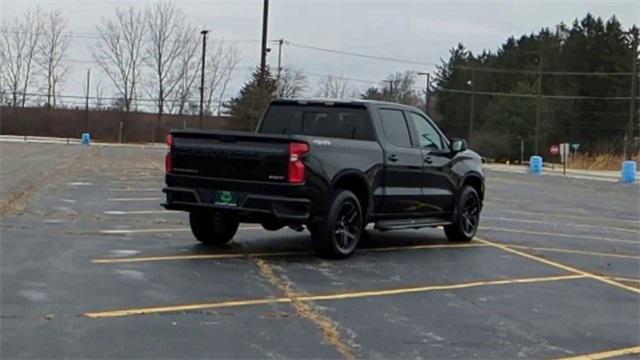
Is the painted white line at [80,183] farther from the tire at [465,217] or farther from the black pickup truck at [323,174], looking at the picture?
the tire at [465,217]

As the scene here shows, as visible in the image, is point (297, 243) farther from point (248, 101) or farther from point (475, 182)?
point (248, 101)

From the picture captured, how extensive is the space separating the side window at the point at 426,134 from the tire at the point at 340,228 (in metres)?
1.84

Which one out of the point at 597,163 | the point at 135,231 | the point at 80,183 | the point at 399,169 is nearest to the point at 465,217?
the point at 399,169

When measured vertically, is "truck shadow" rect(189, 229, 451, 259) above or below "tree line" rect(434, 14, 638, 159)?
below

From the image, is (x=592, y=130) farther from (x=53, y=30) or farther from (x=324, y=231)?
(x=324, y=231)

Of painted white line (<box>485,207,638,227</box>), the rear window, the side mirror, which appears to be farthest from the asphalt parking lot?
painted white line (<box>485,207,638,227</box>)

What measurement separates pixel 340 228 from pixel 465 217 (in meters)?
2.94

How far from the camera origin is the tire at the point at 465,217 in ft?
39.8

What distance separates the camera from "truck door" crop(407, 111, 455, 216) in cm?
1152

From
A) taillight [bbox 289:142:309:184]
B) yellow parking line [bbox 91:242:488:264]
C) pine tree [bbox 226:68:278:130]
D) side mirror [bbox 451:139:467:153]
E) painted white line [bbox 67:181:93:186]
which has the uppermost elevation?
pine tree [bbox 226:68:278:130]

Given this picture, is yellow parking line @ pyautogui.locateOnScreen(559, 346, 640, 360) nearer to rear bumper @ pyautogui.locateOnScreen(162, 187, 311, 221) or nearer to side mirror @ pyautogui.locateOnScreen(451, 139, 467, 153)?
rear bumper @ pyautogui.locateOnScreen(162, 187, 311, 221)

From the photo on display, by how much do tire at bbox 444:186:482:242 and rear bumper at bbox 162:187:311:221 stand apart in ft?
10.9

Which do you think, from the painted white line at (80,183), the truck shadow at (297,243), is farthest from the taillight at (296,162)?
the painted white line at (80,183)

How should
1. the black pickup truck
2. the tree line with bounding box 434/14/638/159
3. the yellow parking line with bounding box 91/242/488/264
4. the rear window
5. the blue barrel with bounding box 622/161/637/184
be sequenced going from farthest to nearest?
the tree line with bounding box 434/14/638/159 → the blue barrel with bounding box 622/161/637/184 → the rear window → the black pickup truck → the yellow parking line with bounding box 91/242/488/264
